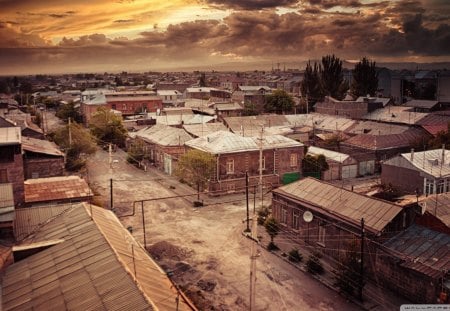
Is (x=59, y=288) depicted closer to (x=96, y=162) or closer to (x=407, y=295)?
(x=407, y=295)

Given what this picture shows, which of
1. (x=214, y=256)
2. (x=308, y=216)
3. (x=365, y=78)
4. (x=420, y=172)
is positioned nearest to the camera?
(x=214, y=256)

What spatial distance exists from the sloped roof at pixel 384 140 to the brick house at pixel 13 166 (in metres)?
36.8

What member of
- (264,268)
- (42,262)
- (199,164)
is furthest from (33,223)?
(199,164)

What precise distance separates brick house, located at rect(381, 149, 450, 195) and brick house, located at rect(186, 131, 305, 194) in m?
9.44

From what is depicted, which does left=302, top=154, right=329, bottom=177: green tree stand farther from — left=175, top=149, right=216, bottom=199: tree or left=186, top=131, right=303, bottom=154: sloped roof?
left=175, top=149, right=216, bottom=199: tree

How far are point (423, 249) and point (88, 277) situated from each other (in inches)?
650

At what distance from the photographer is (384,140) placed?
158 feet

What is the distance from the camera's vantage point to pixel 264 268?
23.8m

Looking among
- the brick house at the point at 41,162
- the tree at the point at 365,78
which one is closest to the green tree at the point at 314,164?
the brick house at the point at 41,162

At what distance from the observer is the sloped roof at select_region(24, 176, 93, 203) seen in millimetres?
28672

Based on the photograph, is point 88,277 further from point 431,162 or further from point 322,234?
point 431,162

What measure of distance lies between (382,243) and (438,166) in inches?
676

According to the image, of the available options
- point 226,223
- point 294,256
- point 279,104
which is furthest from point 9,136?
point 279,104

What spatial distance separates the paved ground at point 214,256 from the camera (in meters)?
20.3
